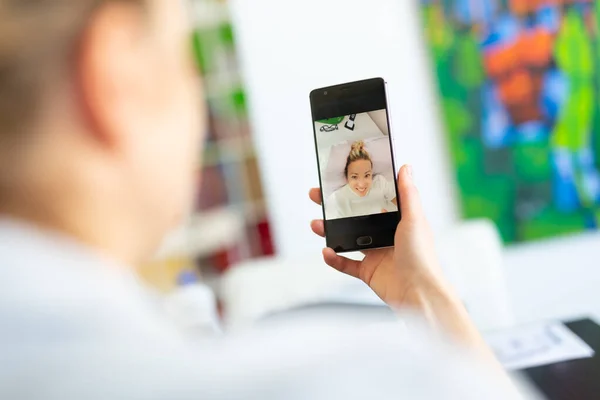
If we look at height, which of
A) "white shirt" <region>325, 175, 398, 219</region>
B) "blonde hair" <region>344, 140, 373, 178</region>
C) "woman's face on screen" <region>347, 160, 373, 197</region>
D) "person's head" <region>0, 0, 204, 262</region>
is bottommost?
"white shirt" <region>325, 175, 398, 219</region>

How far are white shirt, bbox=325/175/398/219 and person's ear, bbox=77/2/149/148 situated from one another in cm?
60

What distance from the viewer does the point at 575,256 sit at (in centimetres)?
221

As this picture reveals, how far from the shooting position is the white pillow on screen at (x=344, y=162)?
2.63 feet

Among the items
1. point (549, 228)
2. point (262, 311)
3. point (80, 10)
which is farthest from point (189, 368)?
point (549, 228)

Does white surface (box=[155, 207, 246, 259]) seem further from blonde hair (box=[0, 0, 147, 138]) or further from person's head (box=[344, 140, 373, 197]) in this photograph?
blonde hair (box=[0, 0, 147, 138])

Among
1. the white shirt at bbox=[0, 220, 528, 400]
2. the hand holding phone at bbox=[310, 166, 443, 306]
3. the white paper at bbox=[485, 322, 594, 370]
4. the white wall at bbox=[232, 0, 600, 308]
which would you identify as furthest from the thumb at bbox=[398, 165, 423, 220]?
the white wall at bbox=[232, 0, 600, 308]

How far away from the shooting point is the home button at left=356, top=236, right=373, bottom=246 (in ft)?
2.65

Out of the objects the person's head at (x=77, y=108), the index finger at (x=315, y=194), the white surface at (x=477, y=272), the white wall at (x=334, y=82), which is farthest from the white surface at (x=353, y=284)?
the person's head at (x=77, y=108)

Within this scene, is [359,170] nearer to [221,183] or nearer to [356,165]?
[356,165]

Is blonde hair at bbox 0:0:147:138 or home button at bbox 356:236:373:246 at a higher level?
blonde hair at bbox 0:0:147:138

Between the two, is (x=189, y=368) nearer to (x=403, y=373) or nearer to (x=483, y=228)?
(x=403, y=373)

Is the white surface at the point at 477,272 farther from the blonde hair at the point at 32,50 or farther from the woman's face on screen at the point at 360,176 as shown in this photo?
the blonde hair at the point at 32,50

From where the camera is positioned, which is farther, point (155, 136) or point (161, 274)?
point (161, 274)

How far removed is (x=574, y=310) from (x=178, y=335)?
→ 2.24m
